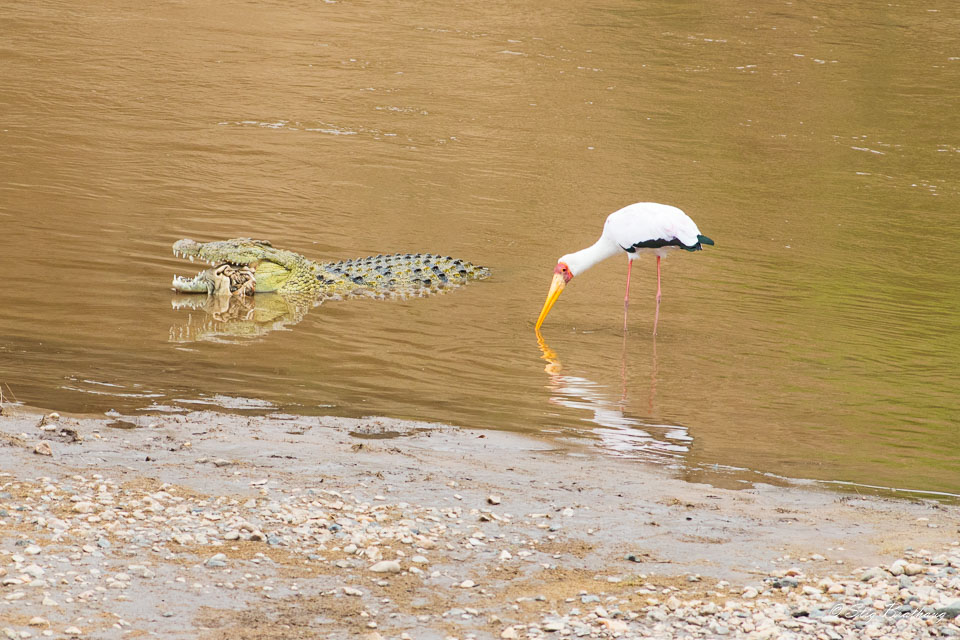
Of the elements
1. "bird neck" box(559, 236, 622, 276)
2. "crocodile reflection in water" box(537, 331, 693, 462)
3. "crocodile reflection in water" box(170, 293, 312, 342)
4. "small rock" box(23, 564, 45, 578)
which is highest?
"bird neck" box(559, 236, 622, 276)

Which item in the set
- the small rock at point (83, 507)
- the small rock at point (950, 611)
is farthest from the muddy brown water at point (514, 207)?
the small rock at point (950, 611)

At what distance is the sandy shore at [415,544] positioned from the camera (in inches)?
149

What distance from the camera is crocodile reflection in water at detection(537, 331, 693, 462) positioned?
6207 mm

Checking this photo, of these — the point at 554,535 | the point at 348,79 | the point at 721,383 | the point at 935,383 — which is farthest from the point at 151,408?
the point at 348,79

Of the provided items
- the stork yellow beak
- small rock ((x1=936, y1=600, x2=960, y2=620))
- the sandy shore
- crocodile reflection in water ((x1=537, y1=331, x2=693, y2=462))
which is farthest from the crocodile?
small rock ((x1=936, y1=600, x2=960, y2=620))

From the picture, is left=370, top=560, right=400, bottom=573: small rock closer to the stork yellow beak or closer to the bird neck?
the stork yellow beak

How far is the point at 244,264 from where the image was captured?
9617mm

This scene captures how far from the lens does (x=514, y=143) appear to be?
1546 cm

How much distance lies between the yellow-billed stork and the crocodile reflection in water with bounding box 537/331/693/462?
135 cm

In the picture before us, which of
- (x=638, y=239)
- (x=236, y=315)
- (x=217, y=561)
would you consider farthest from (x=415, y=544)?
(x=638, y=239)

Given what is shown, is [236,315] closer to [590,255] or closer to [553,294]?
[553,294]

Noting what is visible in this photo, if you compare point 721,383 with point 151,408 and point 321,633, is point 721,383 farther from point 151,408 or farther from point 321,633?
point 321,633

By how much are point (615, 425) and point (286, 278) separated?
155 inches

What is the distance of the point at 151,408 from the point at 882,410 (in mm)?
4308
